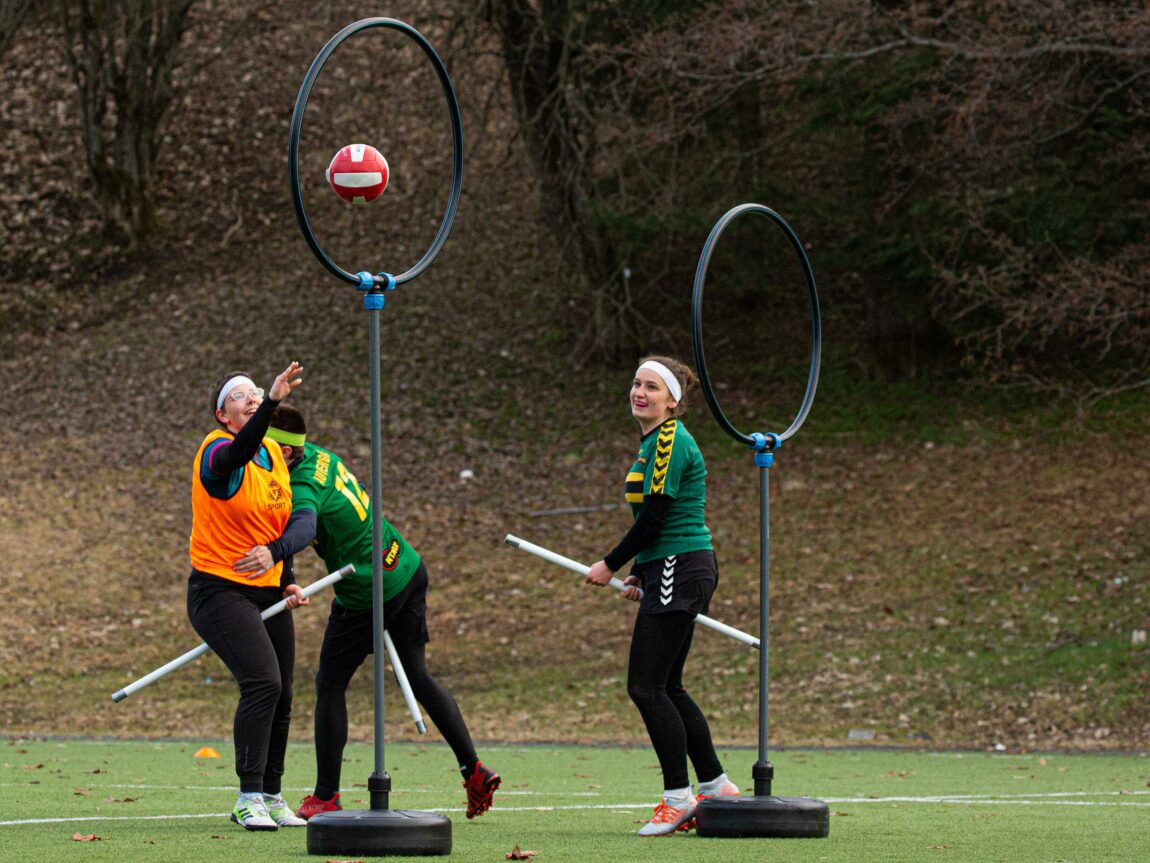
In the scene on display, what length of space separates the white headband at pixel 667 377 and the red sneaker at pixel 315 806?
2419 millimetres

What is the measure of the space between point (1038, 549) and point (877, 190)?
5.18 metres

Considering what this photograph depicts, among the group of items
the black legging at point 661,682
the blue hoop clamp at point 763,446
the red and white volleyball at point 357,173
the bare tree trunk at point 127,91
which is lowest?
the black legging at point 661,682

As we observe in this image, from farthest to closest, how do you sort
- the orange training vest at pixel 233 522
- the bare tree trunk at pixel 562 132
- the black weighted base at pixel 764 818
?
the bare tree trunk at pixel 562 132 < the orange training vest at pixel 233 522 < the black weighted base at pixel 764 818

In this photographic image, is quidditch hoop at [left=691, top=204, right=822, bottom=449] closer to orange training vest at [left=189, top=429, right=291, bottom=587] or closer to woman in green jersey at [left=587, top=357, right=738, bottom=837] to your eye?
woman in green jersey at [left=587, top=357, right=738, bottom=837]

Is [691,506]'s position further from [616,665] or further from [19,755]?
[616,665]

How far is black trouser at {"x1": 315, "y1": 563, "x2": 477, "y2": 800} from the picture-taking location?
753 cm

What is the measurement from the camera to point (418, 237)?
25859 mm

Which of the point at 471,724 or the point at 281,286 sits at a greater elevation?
the point at 281,286

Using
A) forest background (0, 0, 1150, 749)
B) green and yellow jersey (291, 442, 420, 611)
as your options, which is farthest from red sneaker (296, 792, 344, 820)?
forest background (0, 0, 1150, 749)

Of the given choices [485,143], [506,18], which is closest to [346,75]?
[485,143]

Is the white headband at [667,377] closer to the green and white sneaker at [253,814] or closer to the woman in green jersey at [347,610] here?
the woman in green jersey at [347,610]

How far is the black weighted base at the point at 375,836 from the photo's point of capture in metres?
5.95

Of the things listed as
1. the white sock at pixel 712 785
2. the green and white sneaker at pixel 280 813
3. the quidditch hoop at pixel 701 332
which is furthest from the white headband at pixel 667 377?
A: the green and white sneaker at pixel 280 813

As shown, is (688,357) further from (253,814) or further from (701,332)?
(253,814)
